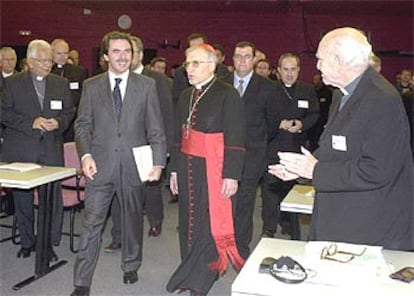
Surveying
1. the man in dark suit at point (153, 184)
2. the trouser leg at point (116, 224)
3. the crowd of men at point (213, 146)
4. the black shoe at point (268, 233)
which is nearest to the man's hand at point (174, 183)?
the crowd of men at point (213, 146)

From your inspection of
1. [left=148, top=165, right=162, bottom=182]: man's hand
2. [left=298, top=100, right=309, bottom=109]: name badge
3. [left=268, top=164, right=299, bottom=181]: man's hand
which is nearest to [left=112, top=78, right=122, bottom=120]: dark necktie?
[left=148, top=165, right=162, bottom=182]: man's hand

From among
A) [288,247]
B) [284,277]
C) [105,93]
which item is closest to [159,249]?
[105,93]

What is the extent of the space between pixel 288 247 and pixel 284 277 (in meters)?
0.37

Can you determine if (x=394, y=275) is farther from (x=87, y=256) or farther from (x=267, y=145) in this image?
(x=267, y=145)

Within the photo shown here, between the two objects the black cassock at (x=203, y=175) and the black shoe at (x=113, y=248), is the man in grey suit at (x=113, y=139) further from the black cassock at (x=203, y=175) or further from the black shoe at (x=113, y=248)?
the black shoe at (x=113, y=248)

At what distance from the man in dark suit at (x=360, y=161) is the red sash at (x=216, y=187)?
1.21 metres

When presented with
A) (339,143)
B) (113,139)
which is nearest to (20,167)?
(113,139)

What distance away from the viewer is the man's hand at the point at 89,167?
3.42m

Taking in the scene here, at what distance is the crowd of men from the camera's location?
7.11 ft

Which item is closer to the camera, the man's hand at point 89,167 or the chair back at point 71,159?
the man's hand at point 89,167

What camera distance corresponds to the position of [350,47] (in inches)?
85.1

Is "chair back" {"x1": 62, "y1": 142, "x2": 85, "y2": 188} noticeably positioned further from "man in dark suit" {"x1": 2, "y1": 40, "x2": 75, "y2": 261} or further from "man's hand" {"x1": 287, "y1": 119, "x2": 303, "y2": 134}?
"man's hand" {"x1": 287, "y1": 119, "x2": 303, "y2": 134}

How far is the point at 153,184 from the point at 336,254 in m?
3.12

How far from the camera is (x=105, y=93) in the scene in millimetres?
3529
